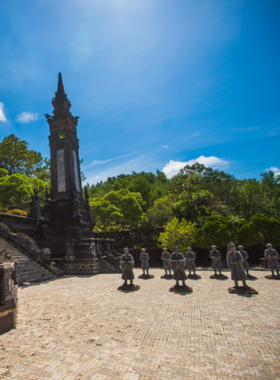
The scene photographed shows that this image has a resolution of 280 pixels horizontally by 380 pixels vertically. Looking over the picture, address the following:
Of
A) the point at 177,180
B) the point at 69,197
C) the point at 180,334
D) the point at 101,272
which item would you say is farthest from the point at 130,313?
the point at 177,180

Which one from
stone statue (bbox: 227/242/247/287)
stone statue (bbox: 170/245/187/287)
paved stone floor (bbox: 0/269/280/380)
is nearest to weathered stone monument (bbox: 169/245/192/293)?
stone statue (bbox: 170/245/187/287)

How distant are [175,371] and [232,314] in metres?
3.25

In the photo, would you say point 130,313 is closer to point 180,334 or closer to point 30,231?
point 180,334

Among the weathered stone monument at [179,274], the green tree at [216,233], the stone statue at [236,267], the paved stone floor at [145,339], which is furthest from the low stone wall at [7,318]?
the green tree at [216,233]

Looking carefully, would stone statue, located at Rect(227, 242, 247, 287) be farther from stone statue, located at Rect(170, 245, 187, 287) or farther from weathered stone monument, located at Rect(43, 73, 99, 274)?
weathered stone monument, located at Rect(43, 73, 99, 274)

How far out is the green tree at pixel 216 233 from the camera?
15625 millimetres

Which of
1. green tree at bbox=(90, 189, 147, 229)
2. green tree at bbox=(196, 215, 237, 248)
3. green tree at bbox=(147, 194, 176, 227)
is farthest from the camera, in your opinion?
green tree at bbox=(90, 189, 147, 229)

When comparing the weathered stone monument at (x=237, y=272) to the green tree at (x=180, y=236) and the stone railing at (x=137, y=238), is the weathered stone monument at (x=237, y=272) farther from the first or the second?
the stone railing at (x=137, y=238)

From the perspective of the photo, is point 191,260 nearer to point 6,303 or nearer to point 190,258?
point 190,258

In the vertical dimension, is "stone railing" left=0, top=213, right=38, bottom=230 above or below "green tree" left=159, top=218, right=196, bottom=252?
above

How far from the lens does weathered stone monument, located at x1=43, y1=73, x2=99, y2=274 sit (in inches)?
579

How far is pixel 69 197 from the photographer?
18234 mm

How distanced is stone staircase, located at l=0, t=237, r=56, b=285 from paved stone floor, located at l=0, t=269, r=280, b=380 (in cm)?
374

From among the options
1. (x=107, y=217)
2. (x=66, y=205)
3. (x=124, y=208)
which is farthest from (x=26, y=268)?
(x=124, y=208)
